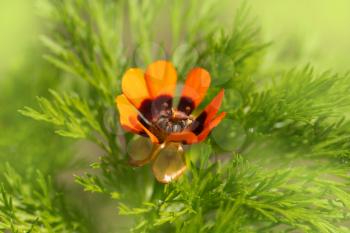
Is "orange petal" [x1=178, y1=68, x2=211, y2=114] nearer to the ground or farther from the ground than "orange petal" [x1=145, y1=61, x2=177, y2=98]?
nearer to the ground

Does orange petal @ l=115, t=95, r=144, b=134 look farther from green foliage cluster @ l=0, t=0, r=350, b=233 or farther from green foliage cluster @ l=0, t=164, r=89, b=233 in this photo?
green foliage cluster @ l=0, t=164, r=89, b=233

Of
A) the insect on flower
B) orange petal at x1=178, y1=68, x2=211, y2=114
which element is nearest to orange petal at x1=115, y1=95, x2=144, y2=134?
the insect on flower

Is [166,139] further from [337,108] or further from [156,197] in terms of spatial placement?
[337,108]

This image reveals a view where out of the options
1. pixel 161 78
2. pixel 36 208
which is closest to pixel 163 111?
pixel 161 78

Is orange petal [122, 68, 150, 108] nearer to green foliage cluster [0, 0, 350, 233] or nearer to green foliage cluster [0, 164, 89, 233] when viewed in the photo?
green foliage cluster [0, 0, 350, 233]

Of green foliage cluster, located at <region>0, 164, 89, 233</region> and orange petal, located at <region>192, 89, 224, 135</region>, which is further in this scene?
green foliage cluster, located at <region>0, 164, 89, 233</region>

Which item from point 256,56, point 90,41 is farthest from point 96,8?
point 256,56

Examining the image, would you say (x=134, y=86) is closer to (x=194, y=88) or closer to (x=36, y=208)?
(x=194, y=88)
